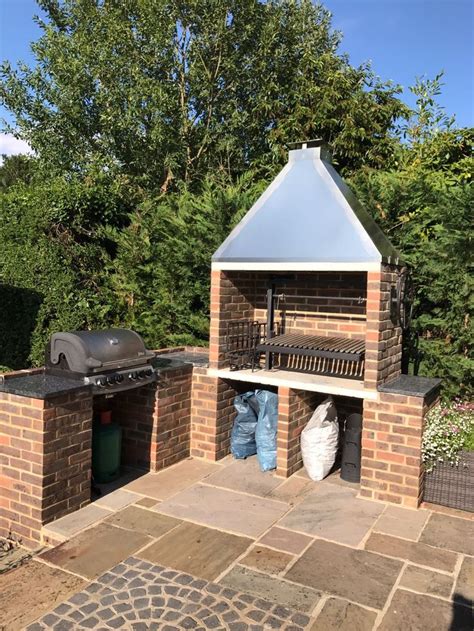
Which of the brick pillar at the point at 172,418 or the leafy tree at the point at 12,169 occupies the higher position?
the leafy tree at the point at 12,169

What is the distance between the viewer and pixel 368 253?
13.9ft

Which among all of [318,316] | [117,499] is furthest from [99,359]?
[318,316]

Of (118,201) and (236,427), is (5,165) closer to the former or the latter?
(118,201)

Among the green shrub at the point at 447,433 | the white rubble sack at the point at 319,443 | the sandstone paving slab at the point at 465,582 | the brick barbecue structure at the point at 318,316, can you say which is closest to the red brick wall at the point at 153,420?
the brick barbecue structure at the point at 318,316

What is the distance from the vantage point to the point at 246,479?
4.70 meters

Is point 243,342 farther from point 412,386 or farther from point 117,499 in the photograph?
point 117,499

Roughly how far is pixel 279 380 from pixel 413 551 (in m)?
1.84

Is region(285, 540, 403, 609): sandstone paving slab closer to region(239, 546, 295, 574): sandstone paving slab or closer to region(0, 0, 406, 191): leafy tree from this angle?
region(239, 546, 295, 574): sandstone paving slab

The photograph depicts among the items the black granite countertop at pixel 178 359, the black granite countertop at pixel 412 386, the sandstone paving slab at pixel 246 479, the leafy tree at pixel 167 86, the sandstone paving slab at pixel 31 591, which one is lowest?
the sandstone paving slab at pixel 31 591

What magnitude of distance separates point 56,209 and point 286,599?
6.23m

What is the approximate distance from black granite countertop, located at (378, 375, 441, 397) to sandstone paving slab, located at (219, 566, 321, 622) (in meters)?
1.79

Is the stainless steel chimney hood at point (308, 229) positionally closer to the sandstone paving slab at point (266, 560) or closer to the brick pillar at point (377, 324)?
the brick pillar at point (377, 324)

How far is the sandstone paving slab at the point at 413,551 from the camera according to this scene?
331 centimetres

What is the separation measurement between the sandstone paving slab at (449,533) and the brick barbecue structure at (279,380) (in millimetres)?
265
